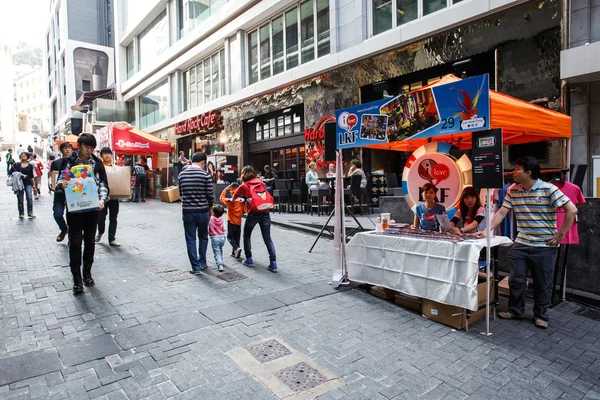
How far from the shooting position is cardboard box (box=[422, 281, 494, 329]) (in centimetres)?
411

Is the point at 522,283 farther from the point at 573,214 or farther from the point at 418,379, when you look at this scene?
the point at 418,379

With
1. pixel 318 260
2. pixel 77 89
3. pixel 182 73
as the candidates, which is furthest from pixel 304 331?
pixel 77 89

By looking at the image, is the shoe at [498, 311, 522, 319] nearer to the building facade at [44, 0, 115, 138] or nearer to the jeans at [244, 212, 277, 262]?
the jeans at [244, 212, 277, 262]

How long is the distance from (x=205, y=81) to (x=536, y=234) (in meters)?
21.6

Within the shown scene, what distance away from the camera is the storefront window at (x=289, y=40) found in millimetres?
14703

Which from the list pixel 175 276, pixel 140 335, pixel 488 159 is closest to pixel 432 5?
pixel 488 159

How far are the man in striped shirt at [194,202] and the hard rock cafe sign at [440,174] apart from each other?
335cm

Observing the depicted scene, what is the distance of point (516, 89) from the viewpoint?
9.14 meters

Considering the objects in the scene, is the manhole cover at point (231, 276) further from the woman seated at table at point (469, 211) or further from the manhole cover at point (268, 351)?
the woman seated at table at point (469, 211)

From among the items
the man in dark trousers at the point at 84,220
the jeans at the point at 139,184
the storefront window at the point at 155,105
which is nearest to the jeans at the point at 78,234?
the man in dark trousers at the point at 84,220

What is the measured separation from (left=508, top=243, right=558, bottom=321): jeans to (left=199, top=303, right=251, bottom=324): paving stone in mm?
3255

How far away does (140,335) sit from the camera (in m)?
3.79

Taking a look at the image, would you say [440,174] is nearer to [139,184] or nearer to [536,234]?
[536,234]

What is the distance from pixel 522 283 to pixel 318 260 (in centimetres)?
357
